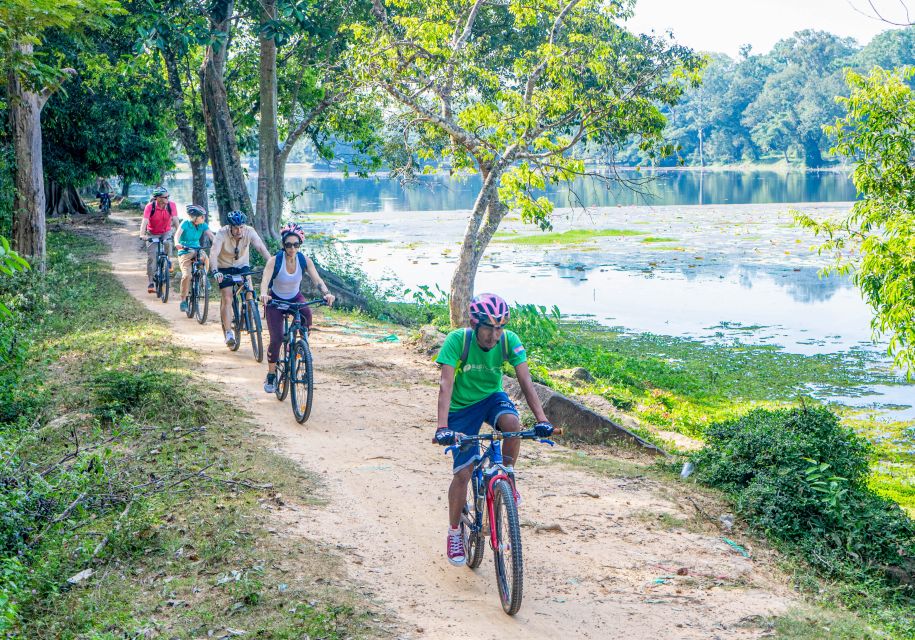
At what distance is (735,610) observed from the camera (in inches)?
247

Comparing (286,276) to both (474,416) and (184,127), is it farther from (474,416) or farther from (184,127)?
(184,127)

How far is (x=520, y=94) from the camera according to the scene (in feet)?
57.4

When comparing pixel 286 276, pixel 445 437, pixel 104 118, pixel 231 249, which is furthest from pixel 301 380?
pixel 104 118

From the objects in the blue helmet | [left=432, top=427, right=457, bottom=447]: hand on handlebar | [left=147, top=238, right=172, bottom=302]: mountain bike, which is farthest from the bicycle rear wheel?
[left=432, top=427, right=457, bottom=447]: hand on handlebar

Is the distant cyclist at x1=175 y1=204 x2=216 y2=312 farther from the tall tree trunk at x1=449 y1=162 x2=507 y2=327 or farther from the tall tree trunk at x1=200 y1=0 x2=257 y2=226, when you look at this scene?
the tall tree trunk at x1=200 y1=0 x2=257 y2=226

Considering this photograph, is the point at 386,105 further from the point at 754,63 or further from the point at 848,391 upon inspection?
the point at 754,63

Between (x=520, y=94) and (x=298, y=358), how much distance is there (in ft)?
31.8

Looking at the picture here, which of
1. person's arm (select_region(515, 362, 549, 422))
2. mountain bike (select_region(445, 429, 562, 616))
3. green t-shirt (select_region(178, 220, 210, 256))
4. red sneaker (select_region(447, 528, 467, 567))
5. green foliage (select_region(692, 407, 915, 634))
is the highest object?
green t-shirt (select_region(178, 220, 210, 256))

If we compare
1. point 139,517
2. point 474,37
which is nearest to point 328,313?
point 474,37

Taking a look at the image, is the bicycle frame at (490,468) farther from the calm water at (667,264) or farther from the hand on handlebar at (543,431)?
the calm water at (667,264)

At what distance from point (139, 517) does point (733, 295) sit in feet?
87.6

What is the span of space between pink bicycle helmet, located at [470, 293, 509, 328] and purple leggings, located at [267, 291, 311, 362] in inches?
176

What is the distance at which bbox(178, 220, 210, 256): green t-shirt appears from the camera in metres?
14.1

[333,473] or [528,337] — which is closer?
[333,473]
